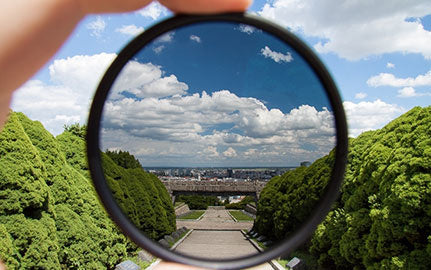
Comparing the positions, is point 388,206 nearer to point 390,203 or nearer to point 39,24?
point 390,203

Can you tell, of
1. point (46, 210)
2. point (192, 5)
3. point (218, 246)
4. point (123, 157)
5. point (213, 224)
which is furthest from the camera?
point (213, 224)

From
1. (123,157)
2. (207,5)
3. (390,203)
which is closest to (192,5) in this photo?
(207,5)

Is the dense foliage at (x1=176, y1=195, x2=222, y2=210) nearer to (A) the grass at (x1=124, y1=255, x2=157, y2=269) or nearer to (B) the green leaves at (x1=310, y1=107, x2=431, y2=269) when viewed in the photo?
(A) the grass at (x1=124, y1=255, x2=157, y2=269)

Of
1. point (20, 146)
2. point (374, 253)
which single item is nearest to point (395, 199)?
point (374, 253)

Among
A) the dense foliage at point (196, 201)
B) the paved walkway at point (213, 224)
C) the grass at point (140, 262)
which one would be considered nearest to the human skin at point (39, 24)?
the paved walkway at point (213, 224)

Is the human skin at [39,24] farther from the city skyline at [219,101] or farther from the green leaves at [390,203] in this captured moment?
the green leaves at [390,203]

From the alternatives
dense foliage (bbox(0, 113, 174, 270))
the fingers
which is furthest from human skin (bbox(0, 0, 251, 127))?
dense foliage (bbox(0, 113, 174, 270))

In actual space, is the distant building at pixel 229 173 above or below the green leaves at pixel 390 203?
above
